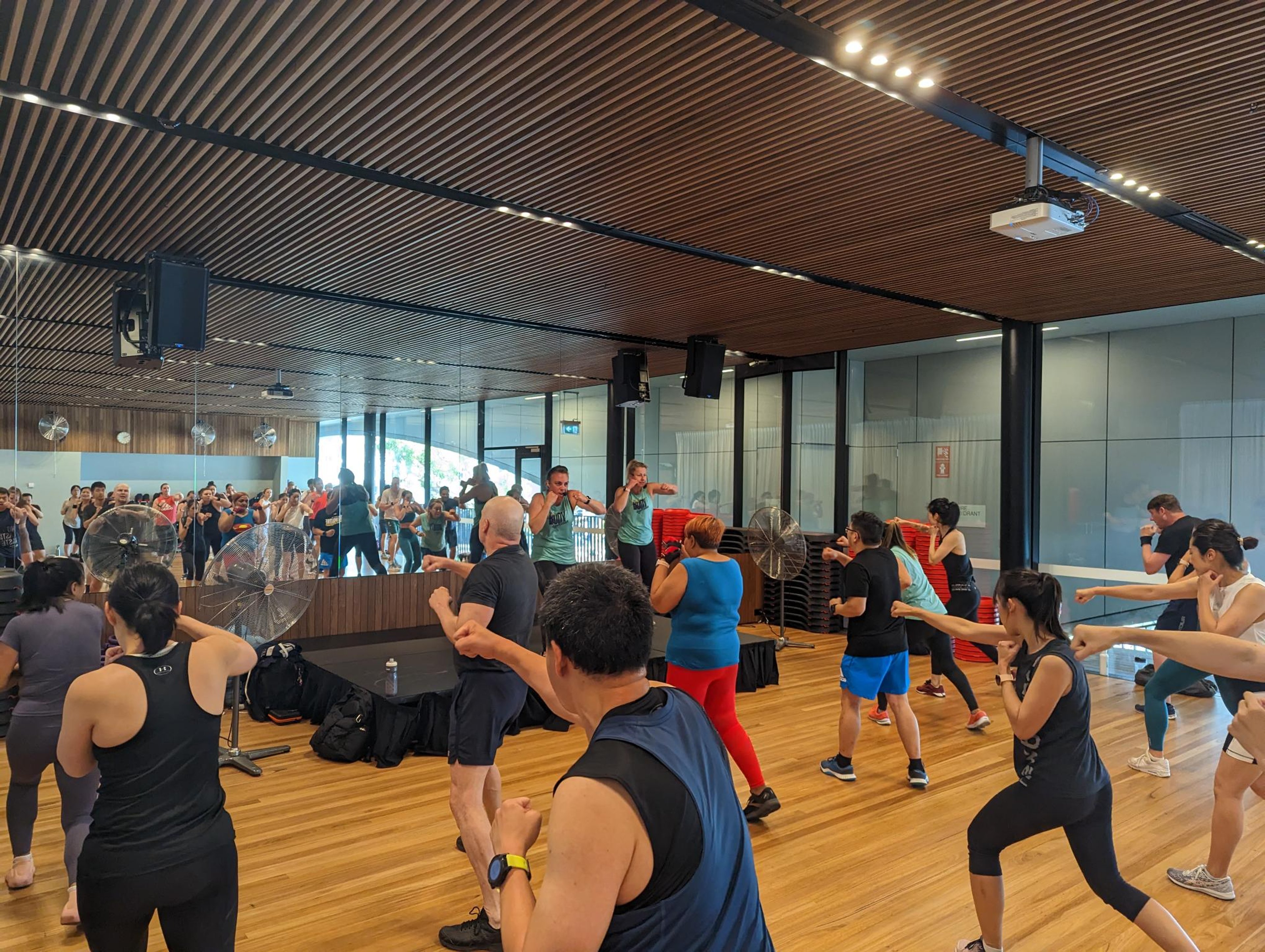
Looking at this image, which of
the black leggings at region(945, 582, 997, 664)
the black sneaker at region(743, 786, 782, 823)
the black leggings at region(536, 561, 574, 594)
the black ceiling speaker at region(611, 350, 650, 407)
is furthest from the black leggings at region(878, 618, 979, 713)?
the black ceiling speaker at region(611, 350, 650, 407)

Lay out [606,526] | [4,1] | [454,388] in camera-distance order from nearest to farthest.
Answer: [4,1] < [606,526] < [454,388]

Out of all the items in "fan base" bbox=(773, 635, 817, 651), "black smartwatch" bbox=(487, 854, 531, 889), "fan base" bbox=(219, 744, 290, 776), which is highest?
"black smartwatch" bbox=(487, 854, 531, 889)

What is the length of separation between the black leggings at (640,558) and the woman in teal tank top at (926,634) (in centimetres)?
253

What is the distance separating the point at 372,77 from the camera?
130 inches

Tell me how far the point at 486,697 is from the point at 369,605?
15.5ft

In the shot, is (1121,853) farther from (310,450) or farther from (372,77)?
(310,450)

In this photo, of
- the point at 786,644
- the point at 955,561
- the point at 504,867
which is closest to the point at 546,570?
the point at 955,561

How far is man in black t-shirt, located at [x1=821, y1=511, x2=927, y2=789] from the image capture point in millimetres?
4605

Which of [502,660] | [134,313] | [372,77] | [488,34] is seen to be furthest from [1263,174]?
[134,313]

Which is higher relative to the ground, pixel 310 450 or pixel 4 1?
pixel 4 1

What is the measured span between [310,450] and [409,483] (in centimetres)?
117

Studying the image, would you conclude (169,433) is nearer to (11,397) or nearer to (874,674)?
(11,397)

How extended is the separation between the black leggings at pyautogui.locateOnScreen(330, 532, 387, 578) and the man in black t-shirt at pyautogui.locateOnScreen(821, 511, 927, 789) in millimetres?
4628

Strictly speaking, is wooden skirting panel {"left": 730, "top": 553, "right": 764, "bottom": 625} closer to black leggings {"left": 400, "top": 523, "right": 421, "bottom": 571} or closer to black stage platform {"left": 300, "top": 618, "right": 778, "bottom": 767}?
black stage platform {"left": 300, "top": 618, "right": 778, "bottom": 767}
